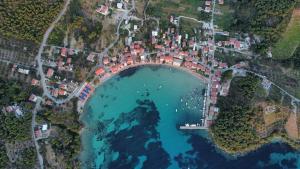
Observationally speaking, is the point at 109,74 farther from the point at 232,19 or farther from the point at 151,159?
the point at 232,19

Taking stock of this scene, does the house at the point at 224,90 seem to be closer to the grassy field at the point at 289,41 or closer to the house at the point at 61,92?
the grassy field at the point at 289,41

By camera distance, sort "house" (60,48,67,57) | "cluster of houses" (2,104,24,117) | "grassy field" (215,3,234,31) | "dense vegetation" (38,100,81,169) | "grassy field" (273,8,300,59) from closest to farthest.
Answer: "cluster of houses" (2,104,24,117), "dense vegetation" (38,100,81,169), "house" (60,48,67,57), "grassy field" (273,8,300,59), "grassy field" (215,3,234,31)

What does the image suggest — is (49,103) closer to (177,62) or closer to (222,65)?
(177,62)

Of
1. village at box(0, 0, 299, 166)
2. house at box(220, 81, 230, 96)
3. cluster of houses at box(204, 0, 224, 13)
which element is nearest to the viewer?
village at box(0, 0, 299, 166)

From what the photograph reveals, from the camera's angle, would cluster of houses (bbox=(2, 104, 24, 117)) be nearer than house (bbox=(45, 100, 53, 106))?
Yes

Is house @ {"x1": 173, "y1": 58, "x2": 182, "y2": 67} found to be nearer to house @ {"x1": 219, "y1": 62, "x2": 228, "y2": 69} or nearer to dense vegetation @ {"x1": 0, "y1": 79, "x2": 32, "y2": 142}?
house @ {"x1": 219, "y1": 62, "x2": 228, "y2": 69}

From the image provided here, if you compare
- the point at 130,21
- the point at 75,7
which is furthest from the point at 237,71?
the point at 75,7

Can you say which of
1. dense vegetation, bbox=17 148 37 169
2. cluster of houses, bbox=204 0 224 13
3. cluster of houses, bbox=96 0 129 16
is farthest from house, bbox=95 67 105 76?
cluster of houses, bbox=204 0 224 13

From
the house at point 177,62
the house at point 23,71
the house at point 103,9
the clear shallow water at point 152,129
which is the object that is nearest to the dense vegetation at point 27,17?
the house at point 23,71
